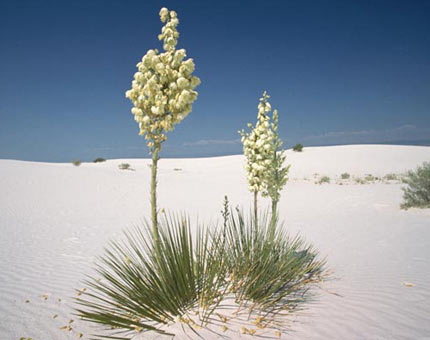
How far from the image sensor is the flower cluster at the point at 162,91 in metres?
1.93

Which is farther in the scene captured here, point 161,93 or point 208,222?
point 208,222

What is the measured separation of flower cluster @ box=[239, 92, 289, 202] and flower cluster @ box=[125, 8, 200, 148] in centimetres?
165

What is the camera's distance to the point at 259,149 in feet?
11.6

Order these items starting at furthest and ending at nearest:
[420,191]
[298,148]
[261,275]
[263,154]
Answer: [298,148], [420,191], [263,154], [261,275]

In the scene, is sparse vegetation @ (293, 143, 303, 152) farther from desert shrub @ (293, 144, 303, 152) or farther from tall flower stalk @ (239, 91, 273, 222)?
tall flower stalk @ (239, 91, 273, 222)

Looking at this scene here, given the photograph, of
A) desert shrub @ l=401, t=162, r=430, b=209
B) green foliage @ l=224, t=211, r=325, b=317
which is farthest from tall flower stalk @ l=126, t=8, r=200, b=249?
desert shrub @ l=401, t=162, r=430, b=209

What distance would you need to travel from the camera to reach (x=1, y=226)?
7316 mm

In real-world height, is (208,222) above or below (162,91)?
below

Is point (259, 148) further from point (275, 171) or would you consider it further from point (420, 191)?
point (420, 191)

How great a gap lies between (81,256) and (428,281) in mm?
5629

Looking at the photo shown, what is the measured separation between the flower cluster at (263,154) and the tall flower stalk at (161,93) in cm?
166

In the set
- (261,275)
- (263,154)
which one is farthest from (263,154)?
(261,275)

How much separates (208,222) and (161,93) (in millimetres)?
7000

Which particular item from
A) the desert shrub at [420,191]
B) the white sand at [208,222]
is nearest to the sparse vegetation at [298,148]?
the white sand at [208,222]
